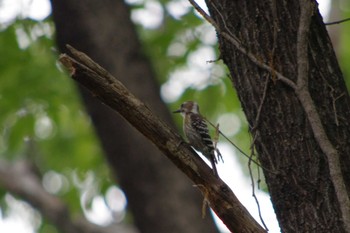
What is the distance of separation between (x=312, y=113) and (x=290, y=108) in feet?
0.45

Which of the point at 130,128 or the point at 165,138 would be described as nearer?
the point at 165,138

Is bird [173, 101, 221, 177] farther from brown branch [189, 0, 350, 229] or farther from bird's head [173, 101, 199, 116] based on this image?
brown branch [189, 0, 350, 229]

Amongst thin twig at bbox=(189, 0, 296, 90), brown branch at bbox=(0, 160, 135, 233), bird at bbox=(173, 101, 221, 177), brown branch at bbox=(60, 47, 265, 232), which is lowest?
brown branch at bbox=(60, 47, 265, 232)

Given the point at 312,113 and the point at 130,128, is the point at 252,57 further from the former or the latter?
the point at 130,128

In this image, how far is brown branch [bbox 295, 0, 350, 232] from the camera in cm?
418

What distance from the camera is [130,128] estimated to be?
8250 millimetres

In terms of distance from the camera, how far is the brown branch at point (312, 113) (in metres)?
4.18

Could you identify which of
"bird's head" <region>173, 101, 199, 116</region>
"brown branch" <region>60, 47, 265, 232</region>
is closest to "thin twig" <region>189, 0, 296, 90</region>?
"brown branch" <region>60, 47, 265, 232</region>

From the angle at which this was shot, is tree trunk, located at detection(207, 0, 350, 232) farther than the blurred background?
No

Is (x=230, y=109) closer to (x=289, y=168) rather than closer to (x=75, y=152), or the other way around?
(x=75, y=152)

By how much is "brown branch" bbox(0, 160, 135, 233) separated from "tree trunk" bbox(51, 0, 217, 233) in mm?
3039

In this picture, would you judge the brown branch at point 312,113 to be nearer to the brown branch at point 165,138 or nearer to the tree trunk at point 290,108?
the tree trunk at point 290,108

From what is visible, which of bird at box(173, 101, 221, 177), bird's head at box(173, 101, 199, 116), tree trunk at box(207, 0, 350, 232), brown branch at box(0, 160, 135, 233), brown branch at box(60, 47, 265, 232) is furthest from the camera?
brown branch at box(0, 160, 135, 233)

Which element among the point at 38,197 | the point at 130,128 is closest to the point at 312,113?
the point at 130,128
